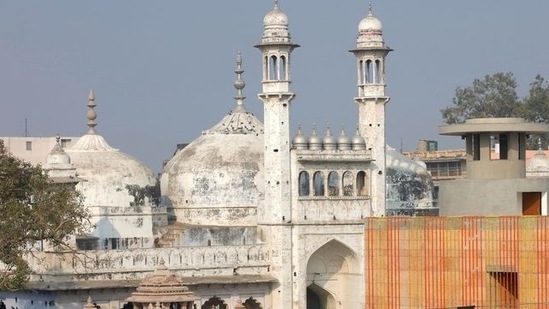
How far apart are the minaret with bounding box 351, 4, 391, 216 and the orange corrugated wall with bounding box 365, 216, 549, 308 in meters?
4.49

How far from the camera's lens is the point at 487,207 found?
4419 cm

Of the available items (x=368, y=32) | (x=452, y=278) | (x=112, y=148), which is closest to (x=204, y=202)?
(x=112, y=148)

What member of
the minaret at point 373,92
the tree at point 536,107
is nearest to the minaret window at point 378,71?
the minaret at point 373,92

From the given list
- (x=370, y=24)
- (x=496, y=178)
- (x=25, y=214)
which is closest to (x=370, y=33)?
(x=370, y=24)

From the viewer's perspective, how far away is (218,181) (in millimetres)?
53219

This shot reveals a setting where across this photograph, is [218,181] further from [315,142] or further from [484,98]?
[484,98]

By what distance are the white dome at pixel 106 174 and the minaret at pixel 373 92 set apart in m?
5.79

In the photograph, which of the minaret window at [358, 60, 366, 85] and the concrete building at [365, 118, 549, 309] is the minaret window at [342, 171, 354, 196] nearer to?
the minaret window at [358, 60, 366, 85]

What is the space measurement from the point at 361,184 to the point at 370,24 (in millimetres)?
4215

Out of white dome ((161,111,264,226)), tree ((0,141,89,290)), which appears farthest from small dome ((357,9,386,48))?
tree ((0,141,89,290))

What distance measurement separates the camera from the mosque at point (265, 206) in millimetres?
49375

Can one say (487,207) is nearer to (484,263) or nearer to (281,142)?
(484,263)

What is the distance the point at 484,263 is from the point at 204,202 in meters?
11.5

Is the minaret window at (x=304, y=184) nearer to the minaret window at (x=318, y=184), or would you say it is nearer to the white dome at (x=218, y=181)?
the minaret window at (x=318, y=184)
